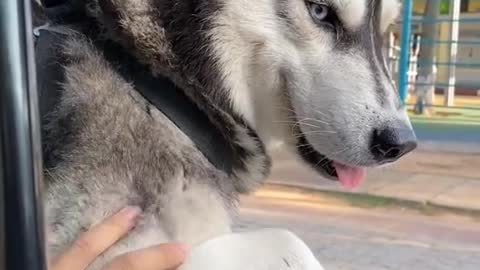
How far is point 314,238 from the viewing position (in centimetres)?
227

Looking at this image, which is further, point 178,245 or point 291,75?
point 291,75

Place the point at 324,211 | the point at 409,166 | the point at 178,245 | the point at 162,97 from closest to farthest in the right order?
the point at 178,245
the point at 162,97
the point at 324,211
the point at 409,166

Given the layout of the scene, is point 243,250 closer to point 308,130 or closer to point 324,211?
point 308,130

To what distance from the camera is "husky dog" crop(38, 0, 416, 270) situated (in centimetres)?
83

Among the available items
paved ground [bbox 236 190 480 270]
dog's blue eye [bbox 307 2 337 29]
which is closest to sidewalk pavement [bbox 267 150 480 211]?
paved ground [bbox 236 190 480 270]

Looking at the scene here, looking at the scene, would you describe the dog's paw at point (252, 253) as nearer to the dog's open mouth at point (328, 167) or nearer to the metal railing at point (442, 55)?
the dog's open mouth at point (328, 167)

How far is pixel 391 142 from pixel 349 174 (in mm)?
123

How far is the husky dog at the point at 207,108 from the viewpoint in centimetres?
83

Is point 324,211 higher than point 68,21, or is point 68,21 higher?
point 68,21

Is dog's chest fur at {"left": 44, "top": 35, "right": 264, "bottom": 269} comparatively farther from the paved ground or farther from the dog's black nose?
the paved ground

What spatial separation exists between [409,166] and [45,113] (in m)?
3.03

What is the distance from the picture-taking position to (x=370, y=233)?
2.35m

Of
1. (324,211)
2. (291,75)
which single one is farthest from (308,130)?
(324,211)

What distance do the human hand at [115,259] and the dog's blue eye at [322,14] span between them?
0.41 m
